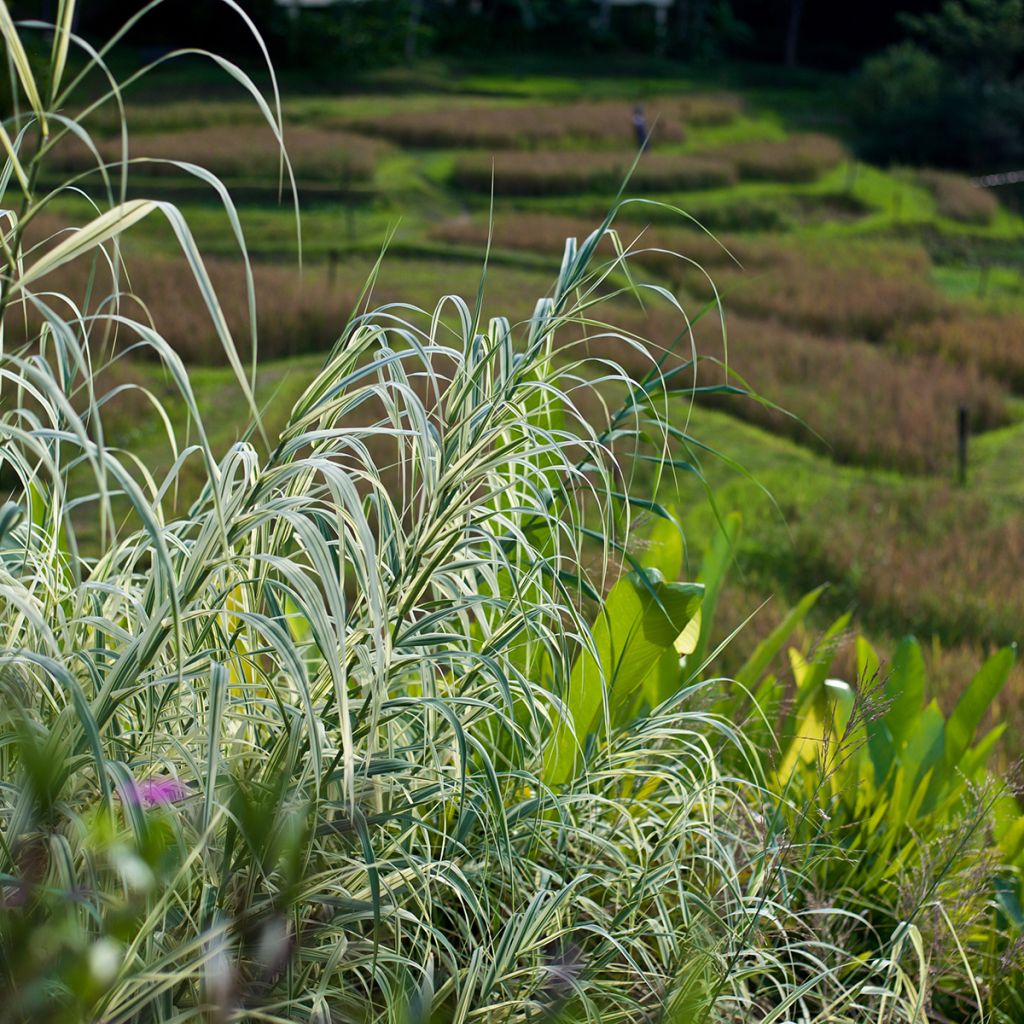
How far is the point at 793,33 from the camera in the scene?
2398cm

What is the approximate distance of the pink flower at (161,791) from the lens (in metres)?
1.27

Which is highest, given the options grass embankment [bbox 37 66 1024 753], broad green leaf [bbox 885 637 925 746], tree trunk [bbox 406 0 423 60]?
tree trunk [bbox 406 0 423 60]

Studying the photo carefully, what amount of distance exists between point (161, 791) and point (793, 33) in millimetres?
25451

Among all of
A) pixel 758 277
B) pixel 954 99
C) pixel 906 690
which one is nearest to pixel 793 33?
pixel 954 99

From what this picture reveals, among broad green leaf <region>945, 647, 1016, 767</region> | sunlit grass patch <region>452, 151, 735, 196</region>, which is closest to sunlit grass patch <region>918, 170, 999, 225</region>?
sunlit grass patch <region>452, 151, 735, 196</region>

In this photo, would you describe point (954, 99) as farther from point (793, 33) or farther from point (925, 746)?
point (925, 746)

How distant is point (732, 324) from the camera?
774cm

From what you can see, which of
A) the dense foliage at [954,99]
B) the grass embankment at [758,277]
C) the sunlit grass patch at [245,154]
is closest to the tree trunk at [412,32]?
the grass embankment at [758,277]

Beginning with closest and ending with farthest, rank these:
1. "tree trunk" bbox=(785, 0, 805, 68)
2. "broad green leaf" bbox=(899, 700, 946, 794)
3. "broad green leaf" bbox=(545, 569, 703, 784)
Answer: "broad green leaf" bbox=(545, 569, 703, 784) < "broad green leaf" bbox=(899, 700, 946, 794) < "tree trunk" bbox=(785, 0, 805, 68)

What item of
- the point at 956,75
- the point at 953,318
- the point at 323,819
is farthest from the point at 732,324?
the point at 956,75

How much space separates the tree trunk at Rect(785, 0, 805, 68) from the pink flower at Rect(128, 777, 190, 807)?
2517 centimetres

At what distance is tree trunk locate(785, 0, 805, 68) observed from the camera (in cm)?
2370

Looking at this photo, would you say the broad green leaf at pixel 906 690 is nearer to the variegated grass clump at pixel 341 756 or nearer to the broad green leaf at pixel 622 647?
the variegated grass clump at pixel 341 756

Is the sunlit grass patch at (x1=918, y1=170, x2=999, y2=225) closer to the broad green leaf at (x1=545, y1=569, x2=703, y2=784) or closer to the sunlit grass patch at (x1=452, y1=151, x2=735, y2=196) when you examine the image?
the sunlit grass patch at (x1=452, y1=151, x2=735, y2=196)
